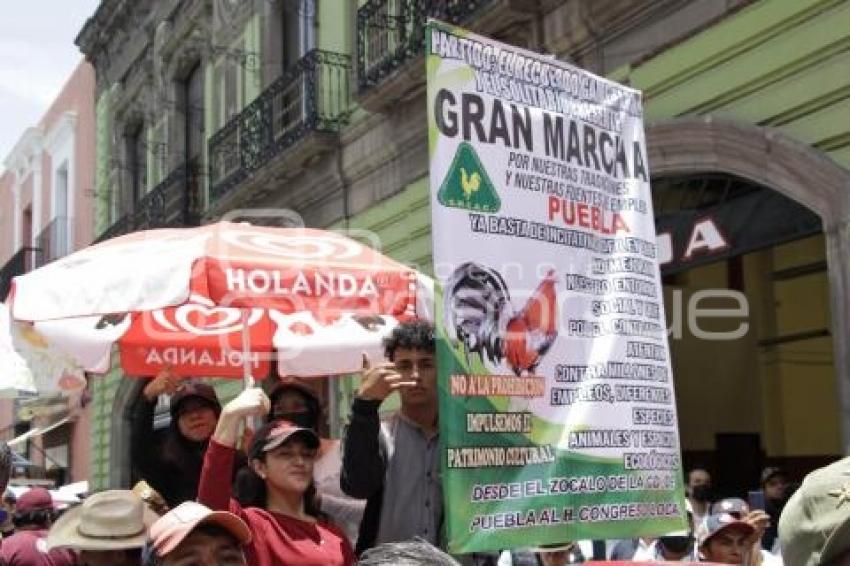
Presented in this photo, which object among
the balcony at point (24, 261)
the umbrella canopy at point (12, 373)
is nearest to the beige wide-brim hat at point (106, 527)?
the umbrella canopy at point (12, 373)

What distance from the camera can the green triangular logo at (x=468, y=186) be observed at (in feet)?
10.6

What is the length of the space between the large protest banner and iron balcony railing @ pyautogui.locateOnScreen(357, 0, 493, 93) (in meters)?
6.62

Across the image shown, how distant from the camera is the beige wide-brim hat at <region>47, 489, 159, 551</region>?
3.95 meters

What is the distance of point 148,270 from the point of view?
4.91 meters

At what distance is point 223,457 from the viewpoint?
3.68 metres

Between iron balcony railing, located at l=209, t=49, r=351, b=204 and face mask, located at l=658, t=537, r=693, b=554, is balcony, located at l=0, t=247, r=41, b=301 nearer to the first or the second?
iron balcony railing, located at l=209, t=49, r=351, b=204

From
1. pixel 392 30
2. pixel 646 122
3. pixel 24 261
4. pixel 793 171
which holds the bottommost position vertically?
pixel 793 171

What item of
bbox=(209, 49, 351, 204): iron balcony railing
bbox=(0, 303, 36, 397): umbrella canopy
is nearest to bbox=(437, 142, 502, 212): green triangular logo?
bbox=(0, 303, 36, 397): umbrella canopy

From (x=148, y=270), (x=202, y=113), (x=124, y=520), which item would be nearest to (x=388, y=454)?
(x=124, y=520)

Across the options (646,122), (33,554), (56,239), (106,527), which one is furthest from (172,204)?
(106,527)

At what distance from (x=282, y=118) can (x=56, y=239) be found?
14227mm

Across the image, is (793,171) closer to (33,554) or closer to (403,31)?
(33,554)

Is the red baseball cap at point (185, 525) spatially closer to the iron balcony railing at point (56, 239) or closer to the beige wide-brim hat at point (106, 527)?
the beige wide-brim hat at point (106, 527)

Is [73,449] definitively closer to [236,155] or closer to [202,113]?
[202,113]
